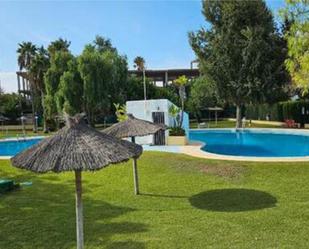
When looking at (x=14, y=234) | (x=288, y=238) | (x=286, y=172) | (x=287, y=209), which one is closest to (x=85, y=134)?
(x=14, y=234)

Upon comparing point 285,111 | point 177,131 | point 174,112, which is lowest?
point 177,131

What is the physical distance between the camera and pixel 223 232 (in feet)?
24.2

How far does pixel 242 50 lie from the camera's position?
98.5 ft

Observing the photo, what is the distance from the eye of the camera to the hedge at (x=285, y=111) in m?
32.7

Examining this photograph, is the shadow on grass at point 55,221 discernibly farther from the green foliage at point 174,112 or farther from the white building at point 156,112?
the green foliage at point 174,112

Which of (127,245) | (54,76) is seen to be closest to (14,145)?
(54,76)

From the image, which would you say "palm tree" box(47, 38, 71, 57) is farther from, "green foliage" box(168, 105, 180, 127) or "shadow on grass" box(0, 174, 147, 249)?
"shadow on grass" box(0, 174, 147, 249)

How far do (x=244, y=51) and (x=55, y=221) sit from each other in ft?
80.1

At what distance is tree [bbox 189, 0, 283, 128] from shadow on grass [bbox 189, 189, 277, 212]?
69.7 feet

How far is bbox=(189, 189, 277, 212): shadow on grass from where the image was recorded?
9008 mm

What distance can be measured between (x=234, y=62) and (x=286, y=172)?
19.7m

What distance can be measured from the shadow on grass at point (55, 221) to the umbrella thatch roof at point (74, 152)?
1747 mm

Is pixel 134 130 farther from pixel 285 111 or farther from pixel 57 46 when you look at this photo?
pixel 57 46

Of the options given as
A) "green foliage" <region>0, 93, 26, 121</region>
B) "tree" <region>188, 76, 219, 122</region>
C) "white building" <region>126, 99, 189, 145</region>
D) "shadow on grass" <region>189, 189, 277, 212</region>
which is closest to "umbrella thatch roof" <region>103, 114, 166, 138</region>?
"shadow on grass" <region>189, 189, 277, 212</region>
